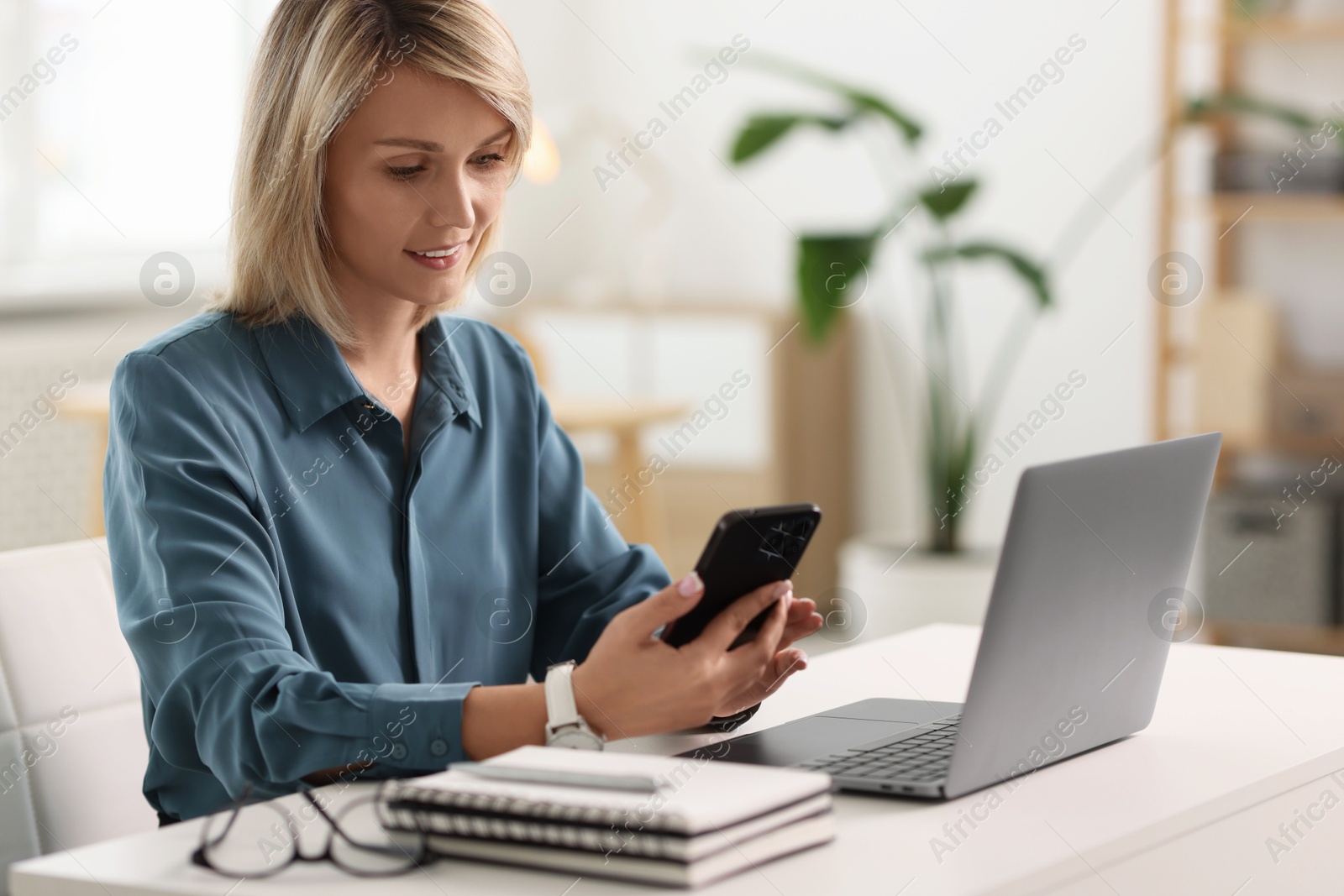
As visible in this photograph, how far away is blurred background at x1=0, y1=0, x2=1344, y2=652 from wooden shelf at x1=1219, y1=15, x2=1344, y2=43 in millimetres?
11

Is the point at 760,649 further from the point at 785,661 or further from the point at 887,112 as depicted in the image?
the point at 887,112

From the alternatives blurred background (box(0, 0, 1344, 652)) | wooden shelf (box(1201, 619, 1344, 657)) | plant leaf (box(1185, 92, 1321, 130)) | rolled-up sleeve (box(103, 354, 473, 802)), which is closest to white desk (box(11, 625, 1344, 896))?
rolled-up sleeve (box(103, 354, 473, 802))

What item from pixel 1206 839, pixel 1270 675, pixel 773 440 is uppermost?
pixel 773 440

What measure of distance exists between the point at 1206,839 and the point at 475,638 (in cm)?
71

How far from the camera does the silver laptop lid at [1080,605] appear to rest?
1.07 metres

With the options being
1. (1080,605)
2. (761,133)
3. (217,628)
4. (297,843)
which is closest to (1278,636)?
(761,133)

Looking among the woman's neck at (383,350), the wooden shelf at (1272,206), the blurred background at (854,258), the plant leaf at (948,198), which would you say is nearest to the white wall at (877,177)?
the blurred background at (854,258)

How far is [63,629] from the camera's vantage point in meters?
1.47

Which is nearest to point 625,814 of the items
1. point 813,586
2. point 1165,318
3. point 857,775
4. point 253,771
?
point 857,775

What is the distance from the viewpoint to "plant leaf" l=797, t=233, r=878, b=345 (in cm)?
361

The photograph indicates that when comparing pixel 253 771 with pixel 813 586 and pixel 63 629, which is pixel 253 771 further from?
pixel 813 586

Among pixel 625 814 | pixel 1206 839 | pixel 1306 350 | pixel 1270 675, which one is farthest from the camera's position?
pixel 1306 350

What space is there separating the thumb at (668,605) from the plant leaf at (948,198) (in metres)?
2.58

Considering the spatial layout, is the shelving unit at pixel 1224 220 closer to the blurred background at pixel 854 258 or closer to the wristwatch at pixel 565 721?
the blurred background at pixel 854 258
